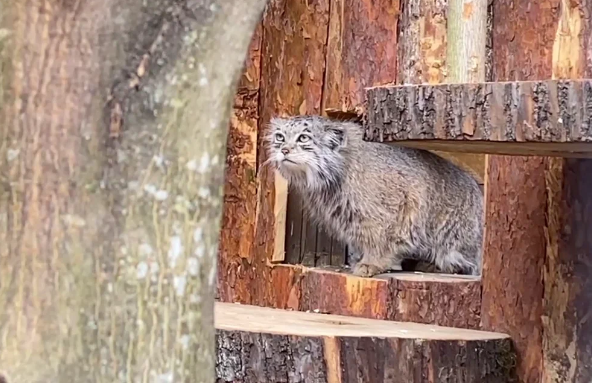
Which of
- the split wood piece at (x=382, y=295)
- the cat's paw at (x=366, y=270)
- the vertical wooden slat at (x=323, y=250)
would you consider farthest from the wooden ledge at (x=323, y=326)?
the vertical wooden slat at (x=323, y=250)

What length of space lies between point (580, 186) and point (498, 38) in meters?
0.40

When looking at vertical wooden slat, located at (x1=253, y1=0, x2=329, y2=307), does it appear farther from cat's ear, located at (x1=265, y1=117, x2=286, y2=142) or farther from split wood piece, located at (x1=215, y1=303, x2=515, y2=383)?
split wood piece, located at (x1=215, y1=303, x2=515, y2=383)

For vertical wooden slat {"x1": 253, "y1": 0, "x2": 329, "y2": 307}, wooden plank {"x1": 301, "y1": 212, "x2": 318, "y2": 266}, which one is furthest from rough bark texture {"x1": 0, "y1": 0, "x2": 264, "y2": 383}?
wooden plank {"x1": 301, "y1": 212, "x2": 318, "y2": 266}

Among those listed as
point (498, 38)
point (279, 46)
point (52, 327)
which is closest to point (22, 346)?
point (52, 327)

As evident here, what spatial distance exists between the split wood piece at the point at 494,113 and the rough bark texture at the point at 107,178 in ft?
1.57

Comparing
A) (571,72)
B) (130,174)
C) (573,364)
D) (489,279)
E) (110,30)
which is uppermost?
(571,72)

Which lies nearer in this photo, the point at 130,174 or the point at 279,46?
the point at 130,174

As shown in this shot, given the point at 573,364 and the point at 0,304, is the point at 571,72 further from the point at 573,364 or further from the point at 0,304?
the point at 0,304

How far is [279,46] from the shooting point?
2.77 m

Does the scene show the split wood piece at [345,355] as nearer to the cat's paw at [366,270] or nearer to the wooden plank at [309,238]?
the cat's paw at [366,270]

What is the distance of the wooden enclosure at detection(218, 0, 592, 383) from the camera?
135 cm

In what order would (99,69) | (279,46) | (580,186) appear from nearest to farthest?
(99,69) → (580,186) → (279,46)

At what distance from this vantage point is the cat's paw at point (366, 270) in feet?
8.53

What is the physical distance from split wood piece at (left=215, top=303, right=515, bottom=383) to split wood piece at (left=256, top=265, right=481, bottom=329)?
289 millimetres
